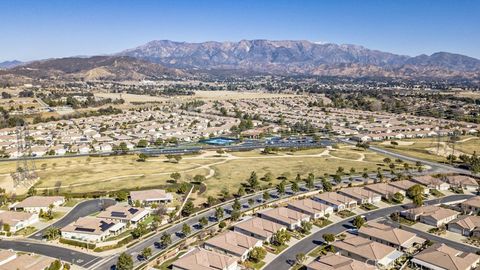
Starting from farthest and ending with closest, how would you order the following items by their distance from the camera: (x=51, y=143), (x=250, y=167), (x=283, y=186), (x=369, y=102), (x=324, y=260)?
(x=369, y=102)
(x=51, y=143)
(x=250, y=167)
(x=283, y=186)
(x=324, y=260)

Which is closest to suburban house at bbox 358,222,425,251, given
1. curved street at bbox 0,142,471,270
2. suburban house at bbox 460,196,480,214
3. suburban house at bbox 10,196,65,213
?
curved street at bbox 0,142,471,270

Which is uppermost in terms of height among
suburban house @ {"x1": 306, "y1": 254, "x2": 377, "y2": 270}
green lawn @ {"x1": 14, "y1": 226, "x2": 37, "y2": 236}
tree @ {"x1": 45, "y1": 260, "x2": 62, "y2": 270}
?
suburban house @ {"x1": 306, "y1": 254, "x2": 377, "y2": 270}

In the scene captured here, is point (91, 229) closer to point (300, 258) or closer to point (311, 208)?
point (300, 258)

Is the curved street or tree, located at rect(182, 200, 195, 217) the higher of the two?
tree, located at rect(182, 200, 195, 217)

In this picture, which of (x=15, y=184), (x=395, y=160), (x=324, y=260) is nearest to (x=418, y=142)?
(x=395, y=160)

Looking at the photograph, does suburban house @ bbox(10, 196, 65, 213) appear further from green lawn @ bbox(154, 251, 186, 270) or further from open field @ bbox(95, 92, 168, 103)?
open field @ bbox(95, 92, 168, 103)

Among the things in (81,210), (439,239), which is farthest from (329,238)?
(81,210)

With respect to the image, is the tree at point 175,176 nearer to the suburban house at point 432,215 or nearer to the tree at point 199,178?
the tree at point 199,178

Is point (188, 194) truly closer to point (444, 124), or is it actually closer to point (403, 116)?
point (444, 124)

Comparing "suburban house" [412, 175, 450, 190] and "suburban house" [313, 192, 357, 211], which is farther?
"suburban house" [412, 175, 450, 190]
